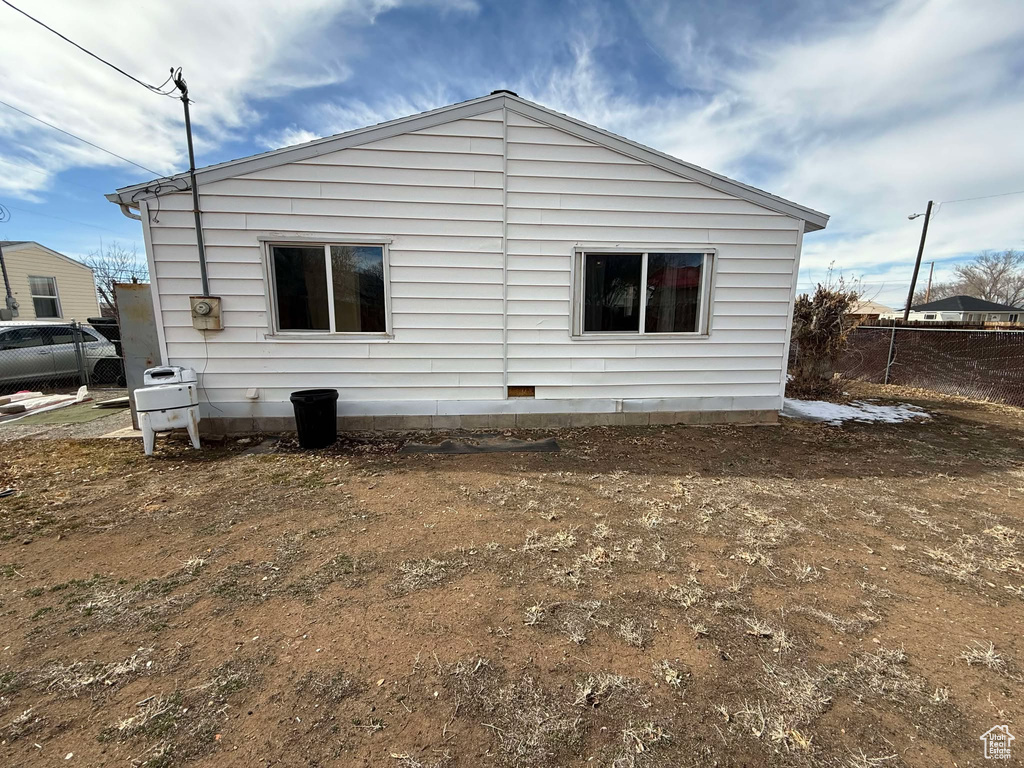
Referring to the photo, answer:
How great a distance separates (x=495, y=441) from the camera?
5203mm

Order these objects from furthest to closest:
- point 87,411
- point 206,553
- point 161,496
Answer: point 87,411, point 161,496, point 206,553

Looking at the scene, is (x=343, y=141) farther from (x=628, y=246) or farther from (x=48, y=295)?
(x=48, y=295)

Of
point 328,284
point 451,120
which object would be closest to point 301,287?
point 328,284

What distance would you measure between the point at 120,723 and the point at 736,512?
3696 millimetres

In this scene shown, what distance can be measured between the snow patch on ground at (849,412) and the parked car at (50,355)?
12920mm

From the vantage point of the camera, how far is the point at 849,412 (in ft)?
22.4

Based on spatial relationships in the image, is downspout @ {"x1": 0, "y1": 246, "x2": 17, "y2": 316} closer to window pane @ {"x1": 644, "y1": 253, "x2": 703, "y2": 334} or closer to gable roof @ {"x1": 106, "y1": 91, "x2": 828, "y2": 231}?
gable roof @ {"x1": 106, "y1": 91, "x2": 828, "y2": 231}

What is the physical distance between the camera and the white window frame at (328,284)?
16.5 ft

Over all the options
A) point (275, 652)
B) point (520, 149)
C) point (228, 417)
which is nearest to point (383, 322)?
point (228, 417)

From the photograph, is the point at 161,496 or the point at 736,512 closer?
the point at 736,512

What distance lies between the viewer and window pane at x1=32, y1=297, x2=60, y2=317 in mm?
16297

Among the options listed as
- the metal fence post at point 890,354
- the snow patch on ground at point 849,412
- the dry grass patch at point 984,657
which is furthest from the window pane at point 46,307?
the metal fence post at point 890,354

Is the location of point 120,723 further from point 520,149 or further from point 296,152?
point 520,149

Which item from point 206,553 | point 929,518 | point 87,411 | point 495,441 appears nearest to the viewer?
point 206,553
